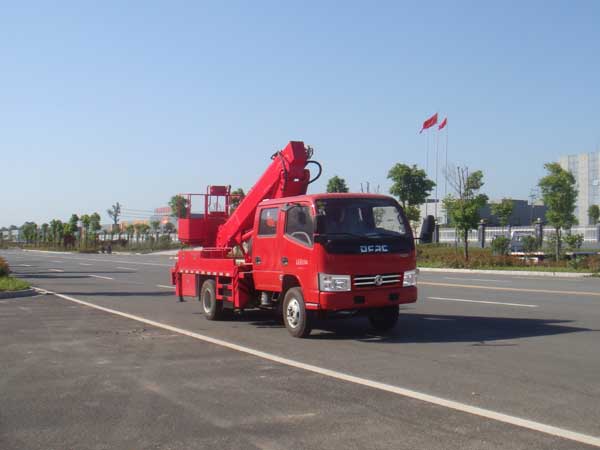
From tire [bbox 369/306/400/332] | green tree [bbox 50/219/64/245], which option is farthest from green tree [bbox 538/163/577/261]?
green tree [bbox 50/219/64/245]

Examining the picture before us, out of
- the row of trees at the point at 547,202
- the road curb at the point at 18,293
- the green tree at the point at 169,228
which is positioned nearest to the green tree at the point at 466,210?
the row of trees at the point at 547,202

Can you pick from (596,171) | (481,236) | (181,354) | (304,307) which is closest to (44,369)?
(181,354)

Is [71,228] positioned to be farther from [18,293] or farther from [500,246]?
[18,293]

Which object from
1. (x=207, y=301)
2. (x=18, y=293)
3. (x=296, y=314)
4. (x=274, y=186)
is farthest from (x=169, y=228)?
(x=296, y=314)

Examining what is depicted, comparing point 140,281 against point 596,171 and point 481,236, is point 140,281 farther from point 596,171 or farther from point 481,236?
point 596,171

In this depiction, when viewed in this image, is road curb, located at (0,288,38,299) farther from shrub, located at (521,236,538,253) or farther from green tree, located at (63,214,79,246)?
green tree, located at (63,214,79,246)

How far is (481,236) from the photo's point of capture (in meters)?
56.3

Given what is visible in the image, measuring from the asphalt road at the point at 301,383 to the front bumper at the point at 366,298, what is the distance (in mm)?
594

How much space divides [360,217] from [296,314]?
6.09 feet

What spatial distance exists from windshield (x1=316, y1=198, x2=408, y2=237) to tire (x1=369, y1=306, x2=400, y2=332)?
138 centimetres

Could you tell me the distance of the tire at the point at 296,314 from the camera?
10954 mm

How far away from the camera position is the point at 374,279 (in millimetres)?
10758

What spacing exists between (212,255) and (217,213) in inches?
50.9

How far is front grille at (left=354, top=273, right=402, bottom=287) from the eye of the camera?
10.6 m
